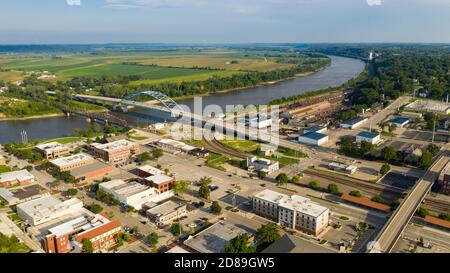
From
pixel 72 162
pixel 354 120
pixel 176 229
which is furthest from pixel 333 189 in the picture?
pixel 354 120

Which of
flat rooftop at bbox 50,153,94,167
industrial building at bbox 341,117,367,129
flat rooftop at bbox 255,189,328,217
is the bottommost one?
flat rooftop at bbox 255,189,328,217

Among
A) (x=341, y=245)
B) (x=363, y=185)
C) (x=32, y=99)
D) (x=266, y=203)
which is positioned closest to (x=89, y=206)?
(x=266, y=203)

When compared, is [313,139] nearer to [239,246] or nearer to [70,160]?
[239,246]

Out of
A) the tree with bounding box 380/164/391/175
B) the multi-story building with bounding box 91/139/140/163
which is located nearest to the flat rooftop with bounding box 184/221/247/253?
the tree with bounding box 380/164/391/175

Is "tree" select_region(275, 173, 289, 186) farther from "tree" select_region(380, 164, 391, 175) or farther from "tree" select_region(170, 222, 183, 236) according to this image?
"tree" select_region(170, 222, 183, 236)

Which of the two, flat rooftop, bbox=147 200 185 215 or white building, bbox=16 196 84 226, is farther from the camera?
flat rooftop, bbox=147 200 185 215

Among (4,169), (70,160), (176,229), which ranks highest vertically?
(70,160)
